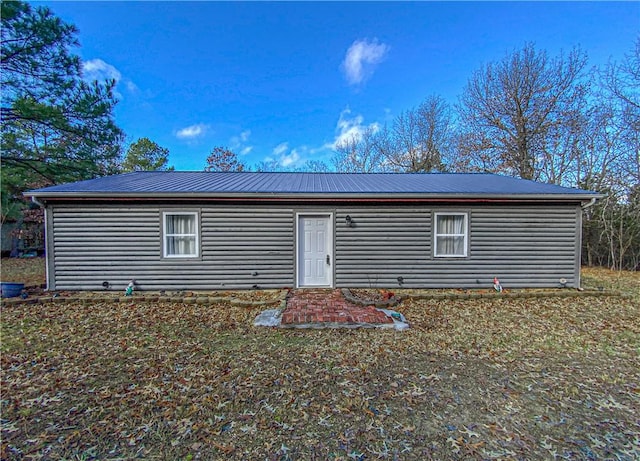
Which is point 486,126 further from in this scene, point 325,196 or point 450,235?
point 325,196

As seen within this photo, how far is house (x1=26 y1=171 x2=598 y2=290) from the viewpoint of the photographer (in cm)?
702

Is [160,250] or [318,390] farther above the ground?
[160,250]

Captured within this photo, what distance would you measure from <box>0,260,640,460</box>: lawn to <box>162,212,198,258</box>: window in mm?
2405

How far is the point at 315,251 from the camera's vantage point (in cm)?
742

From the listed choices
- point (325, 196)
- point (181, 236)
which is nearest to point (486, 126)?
point (325, 196)

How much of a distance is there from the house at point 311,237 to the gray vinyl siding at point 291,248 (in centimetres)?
3

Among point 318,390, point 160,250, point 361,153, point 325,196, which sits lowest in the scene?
point 318,390

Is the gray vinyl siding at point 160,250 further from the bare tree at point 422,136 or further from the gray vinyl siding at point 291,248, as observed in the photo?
the bare tree at point 422,136

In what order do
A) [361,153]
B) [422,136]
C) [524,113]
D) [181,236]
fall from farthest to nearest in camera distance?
[361,153] → [422,136] → [524,113] → [181,236]

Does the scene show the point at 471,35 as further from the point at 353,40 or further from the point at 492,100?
the point at 492,100

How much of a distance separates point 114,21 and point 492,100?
17710 mm

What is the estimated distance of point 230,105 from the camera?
16.0 m

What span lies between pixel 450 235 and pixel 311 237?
3814mm

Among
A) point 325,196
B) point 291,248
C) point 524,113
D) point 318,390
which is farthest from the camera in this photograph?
point 524,113
